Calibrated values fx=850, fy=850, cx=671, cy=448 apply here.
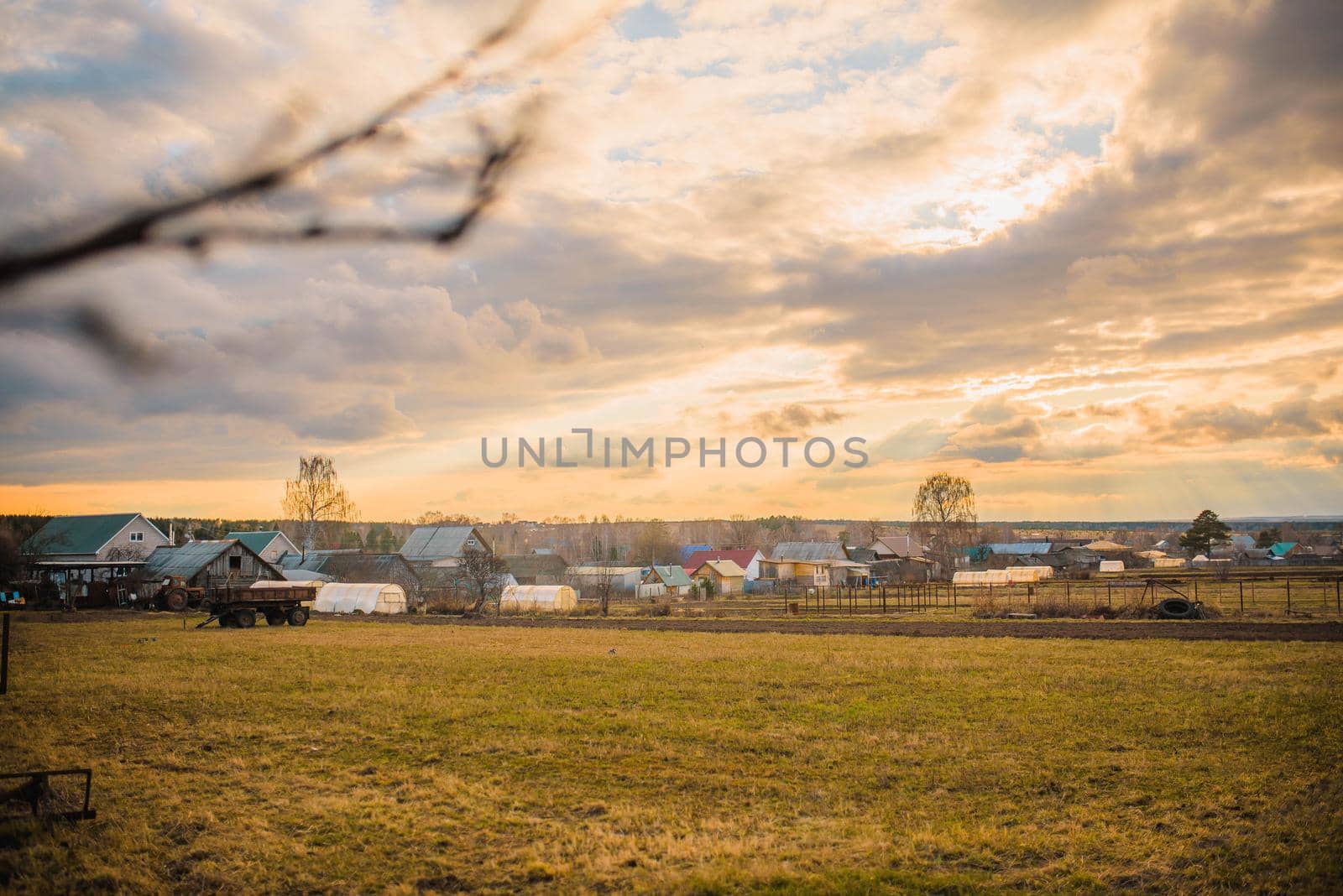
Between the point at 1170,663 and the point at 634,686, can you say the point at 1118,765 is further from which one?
the point at 1170,663

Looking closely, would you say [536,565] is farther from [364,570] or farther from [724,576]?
[364,570]

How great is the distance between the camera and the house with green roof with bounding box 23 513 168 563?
58625mm

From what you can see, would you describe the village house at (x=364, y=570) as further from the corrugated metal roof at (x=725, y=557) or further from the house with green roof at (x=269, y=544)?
the corrugated metal roof at (x=725, y=557)

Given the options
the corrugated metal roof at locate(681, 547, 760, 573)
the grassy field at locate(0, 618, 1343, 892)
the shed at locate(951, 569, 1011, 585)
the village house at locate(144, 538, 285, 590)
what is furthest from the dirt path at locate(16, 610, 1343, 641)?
the corrugated metal roof at locate(681, 547, 760, 573)

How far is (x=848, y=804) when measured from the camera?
31.0 feet

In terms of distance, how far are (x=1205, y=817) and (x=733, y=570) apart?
233 ft

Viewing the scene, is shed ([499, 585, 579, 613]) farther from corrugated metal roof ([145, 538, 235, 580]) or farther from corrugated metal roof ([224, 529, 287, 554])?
corrugated metal roof ([224, 529, 287, 554])

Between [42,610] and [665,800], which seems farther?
[42,610]

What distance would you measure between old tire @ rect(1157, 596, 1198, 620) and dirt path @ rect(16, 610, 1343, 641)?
1.73 m

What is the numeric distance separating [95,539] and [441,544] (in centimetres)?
2559

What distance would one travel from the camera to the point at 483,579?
4750cm

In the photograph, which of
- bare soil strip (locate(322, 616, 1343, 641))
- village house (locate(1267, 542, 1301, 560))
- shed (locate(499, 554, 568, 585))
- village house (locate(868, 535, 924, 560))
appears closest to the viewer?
bare soil strip (locate(322, 616, 1343, 641))

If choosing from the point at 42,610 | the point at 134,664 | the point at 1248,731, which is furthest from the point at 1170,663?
the point at 42,610

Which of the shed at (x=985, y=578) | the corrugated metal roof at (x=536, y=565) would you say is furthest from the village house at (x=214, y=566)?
the shed at (x=985, y=578)
